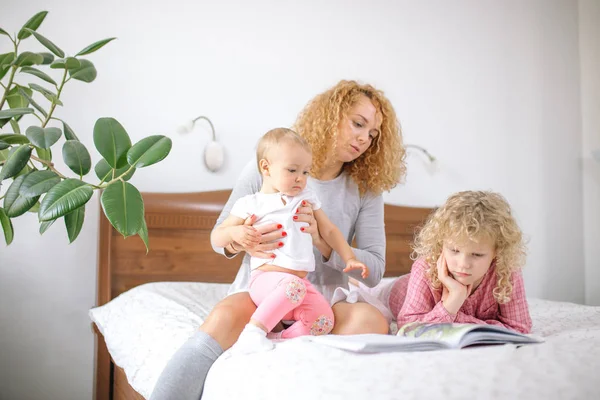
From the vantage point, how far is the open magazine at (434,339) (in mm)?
1075

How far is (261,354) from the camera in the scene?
1.12 metres

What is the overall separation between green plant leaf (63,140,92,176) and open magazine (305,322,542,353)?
67 centimetres

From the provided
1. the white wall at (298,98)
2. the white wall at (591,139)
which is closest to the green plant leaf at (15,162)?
the white wall at (298,98)

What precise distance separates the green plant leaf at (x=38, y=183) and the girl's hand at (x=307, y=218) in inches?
22.2

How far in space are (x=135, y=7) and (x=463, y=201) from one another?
181cm

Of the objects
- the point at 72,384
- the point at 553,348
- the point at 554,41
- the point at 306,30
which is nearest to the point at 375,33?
the point at 306,30

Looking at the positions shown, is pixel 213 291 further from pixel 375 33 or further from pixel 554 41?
pixel 554 41

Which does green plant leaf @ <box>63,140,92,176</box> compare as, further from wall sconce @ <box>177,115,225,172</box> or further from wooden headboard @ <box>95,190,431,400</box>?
wall sconce @ <box>177,115,225,172</box>

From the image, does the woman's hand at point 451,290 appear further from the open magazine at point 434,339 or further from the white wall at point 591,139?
the white wall at point 591,139

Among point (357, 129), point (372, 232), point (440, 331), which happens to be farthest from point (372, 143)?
point (440, 331)

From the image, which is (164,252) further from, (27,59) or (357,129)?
(357,129)

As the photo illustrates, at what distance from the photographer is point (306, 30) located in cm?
296

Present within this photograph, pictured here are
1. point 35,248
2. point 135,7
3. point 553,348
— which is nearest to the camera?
point 553,348

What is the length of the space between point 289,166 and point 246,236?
196 mm
